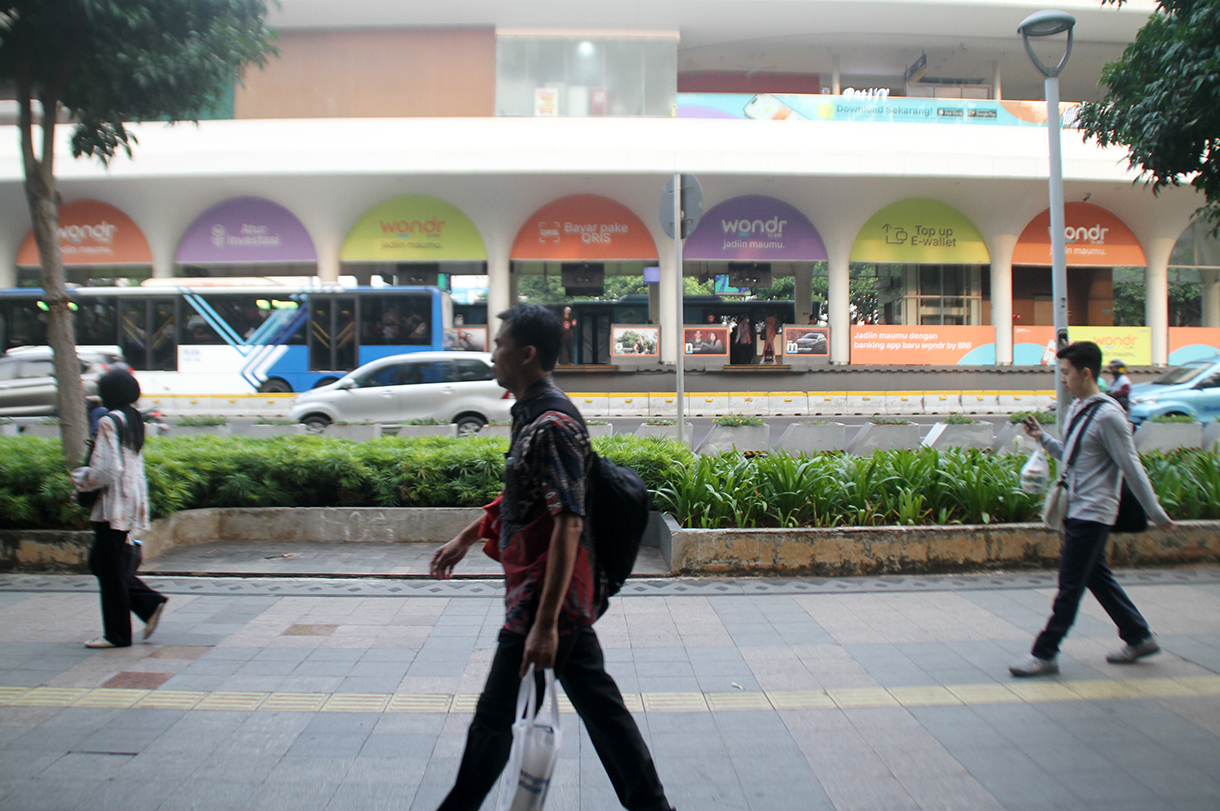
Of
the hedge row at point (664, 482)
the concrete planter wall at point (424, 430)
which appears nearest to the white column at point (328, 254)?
the concrete planter wall at point (424, 430)

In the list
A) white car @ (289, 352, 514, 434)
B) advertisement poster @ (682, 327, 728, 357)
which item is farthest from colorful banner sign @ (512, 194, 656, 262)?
white car @ (289, 352, 514, 434)

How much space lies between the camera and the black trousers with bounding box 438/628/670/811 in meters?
2.38

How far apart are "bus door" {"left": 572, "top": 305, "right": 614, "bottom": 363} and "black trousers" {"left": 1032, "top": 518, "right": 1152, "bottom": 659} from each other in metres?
20.9

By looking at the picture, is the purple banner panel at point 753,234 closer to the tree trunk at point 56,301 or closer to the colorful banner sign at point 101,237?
the colorful banner sign at point 101,237

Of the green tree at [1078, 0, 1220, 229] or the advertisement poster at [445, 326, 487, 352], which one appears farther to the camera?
the advertisement poster at [445, 326, 487, 352]

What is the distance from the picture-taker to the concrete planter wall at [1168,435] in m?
10.6

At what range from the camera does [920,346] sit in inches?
884

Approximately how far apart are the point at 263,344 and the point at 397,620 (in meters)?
16.7

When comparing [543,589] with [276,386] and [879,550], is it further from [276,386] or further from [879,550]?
[276,386]

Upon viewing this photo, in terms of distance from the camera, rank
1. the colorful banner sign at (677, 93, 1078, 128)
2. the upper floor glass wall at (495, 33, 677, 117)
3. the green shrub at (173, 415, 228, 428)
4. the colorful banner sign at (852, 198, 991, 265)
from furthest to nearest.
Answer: the colorful banner sign at (852, 198, 991, 265), the upper floor glass wall at (495, 33, 677, 117), the colorful banner sign at (677, 93, 1078, 128), the green shrub at (173, 415, 228, 428)

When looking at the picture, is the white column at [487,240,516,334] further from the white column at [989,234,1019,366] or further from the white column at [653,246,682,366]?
the white column at [989,234,1019,366]

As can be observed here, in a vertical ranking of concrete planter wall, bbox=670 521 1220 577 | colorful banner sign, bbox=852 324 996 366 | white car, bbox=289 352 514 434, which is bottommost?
concrete planter wall, bbox=670 521 1220 577

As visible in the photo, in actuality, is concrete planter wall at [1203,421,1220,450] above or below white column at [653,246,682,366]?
below

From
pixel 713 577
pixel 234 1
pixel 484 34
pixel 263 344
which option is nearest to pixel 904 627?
pixel 713 577
